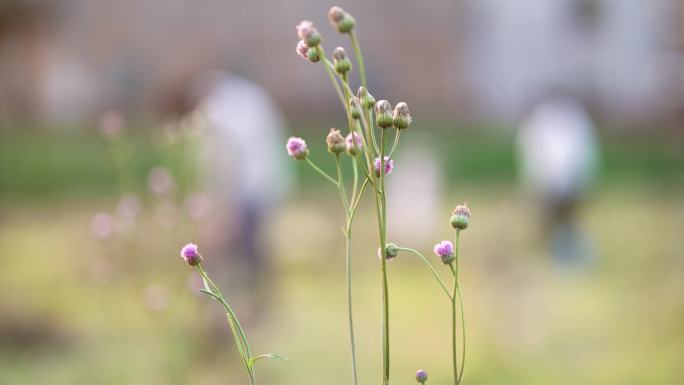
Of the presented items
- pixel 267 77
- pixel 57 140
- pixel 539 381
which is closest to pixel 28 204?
pixel 57 140

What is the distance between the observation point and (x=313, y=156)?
46.0 feet

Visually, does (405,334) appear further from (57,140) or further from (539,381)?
(57,140)

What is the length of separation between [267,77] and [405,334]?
15593 millimetres

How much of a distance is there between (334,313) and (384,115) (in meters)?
5.39

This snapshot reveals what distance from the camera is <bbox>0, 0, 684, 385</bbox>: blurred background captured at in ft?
15.8

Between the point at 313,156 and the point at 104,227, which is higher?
the point at 104,227

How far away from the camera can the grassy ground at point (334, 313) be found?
4.45 m

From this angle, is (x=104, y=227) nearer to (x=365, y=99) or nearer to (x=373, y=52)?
(x=365, y=99)

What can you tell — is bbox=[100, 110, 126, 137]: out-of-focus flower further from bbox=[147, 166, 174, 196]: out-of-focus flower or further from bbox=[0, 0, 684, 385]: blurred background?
bbox=[147, 166, 174, 196]: out-of-focus flower

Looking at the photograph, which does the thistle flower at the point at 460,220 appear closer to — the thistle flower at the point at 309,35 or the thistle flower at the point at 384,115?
the thistle flower at the point at 384,115

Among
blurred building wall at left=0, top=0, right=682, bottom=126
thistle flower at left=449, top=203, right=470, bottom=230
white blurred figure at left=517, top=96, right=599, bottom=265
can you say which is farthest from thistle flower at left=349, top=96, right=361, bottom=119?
blurred building wall at left=0, top=0, right=682, bottom=126

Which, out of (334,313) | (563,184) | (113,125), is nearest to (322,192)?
(563,184)

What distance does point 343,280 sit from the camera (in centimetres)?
779

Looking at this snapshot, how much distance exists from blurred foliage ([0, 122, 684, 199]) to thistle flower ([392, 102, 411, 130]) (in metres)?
9.38
